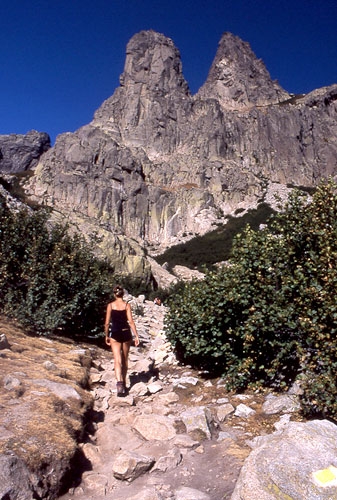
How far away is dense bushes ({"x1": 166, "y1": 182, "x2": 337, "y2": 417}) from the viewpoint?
4.66 meters

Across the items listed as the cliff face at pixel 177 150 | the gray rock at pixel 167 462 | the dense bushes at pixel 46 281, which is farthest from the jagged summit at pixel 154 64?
the gray rock at pixel 167 462

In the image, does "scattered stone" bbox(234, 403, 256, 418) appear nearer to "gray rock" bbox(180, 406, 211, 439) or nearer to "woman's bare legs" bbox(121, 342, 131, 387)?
"gray rock" bbox(180, 406, 211, 439)

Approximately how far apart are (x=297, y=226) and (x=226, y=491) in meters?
4.02

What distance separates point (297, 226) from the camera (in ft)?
19.7

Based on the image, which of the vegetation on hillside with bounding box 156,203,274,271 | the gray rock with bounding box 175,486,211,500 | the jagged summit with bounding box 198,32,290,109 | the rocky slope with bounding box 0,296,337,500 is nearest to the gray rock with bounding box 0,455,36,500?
the rocky slope with bounding box 0,296,337,500

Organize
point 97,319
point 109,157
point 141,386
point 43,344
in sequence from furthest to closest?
point 109,157 < point 97,319 < point 43,344 < point 141,386

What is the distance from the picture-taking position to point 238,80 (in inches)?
5103

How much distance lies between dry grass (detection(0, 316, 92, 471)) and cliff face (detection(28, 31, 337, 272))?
60.3 m

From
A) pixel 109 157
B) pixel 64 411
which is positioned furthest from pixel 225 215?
pixel 64 411

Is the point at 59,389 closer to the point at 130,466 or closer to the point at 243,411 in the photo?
the point at 130,466

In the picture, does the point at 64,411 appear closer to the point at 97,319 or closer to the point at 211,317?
the point at 211,317

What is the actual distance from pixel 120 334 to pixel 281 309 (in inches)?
119

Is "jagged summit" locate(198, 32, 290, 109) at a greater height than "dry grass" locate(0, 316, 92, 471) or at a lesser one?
greater

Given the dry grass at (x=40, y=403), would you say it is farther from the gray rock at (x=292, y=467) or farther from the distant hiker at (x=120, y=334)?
the gray rock at (x=292, y=467)
